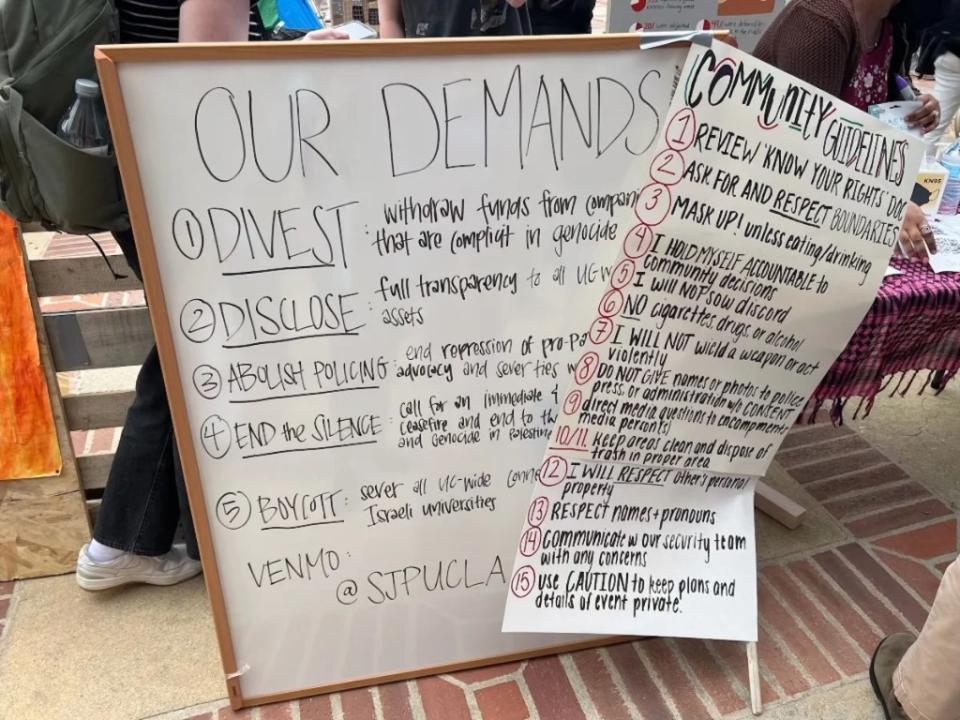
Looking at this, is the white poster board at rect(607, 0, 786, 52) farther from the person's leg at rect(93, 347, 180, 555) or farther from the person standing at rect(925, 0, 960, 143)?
the person's leg at rect(93, 347, 180, 555)

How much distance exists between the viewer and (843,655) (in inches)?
79.8

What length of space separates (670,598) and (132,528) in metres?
1.43

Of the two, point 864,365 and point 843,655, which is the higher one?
point 864,365

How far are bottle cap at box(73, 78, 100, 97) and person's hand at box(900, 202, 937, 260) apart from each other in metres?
1.89

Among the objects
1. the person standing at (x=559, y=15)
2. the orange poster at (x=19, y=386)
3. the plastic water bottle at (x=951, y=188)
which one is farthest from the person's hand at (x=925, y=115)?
the orange poster at (x=19, y=386)

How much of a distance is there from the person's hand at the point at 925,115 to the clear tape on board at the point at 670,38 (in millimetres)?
1182

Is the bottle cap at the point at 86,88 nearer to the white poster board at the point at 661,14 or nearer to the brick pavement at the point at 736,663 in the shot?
the brick pavement at the point at 736,663

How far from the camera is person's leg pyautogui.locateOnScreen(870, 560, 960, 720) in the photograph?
162cm

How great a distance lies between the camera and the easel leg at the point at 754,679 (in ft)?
6.12

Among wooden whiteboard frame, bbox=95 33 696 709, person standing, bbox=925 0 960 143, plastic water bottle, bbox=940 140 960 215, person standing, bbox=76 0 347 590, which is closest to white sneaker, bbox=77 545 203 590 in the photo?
person standing, bbox=76 0 347 590

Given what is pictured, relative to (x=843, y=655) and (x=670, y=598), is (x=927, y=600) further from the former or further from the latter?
(x=670, y=598)

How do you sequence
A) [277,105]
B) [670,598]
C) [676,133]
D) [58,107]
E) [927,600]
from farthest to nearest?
[927,600]
[670,598]
[58,107]
[676,133]
[277,105]

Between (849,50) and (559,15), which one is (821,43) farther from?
(559,15)

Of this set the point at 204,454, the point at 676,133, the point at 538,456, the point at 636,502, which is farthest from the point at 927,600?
the point at 204,454
